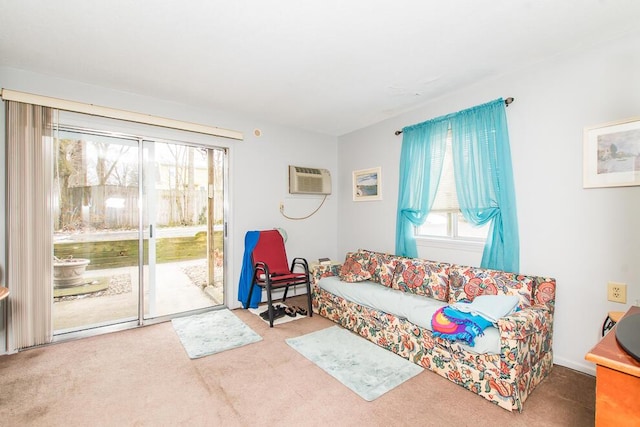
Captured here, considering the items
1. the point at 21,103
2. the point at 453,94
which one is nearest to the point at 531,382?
the point at 453,94

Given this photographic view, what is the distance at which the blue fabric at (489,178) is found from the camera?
2.60 metres

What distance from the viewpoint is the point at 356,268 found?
353 cm

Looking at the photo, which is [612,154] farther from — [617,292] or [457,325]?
[457,325]

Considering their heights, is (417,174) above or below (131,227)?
above

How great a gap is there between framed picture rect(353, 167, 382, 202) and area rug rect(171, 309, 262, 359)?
90.7 inches

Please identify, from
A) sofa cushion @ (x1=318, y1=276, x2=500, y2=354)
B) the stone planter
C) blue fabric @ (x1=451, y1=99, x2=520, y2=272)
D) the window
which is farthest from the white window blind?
the stone planter

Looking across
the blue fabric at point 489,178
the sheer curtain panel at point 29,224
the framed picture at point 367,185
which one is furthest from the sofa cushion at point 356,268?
the sheer curtain panel at point 29,224

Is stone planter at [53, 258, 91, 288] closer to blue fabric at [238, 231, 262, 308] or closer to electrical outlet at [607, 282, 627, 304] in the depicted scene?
blue fabric at [238, 231, 262, 308]

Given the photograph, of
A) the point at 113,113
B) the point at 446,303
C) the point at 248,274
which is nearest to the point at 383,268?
the point at 446,303

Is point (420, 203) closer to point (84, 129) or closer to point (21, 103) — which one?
point (84, 129)

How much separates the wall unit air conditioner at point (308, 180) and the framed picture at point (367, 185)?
16.7 inches

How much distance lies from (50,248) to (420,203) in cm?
375

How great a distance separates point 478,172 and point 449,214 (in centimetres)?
58

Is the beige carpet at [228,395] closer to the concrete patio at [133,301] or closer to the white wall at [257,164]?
the concrete patio at [133,301]
